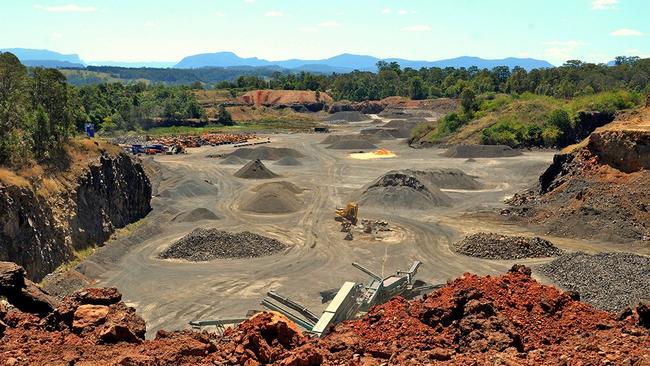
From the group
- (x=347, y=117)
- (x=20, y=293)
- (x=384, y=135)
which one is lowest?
(x=384, y=135)

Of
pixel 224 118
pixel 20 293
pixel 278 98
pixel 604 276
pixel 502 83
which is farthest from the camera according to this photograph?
pixel 502 83

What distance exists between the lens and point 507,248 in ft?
122

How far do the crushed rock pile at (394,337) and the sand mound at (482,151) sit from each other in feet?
210

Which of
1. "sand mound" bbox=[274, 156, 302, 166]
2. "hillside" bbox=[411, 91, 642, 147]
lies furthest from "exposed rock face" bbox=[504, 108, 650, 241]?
"hillside" bbox=[411, 91, 642, 147]

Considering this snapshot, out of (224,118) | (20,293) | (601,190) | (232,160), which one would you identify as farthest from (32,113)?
(224,118)

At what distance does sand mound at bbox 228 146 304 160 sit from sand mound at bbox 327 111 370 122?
202 feet

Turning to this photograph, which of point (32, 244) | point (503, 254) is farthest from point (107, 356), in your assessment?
point (503, 254)

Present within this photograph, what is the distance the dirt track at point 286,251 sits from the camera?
101ft

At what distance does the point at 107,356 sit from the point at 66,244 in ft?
82.1

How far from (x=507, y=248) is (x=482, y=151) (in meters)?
44.0

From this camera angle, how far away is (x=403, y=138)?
108 metres

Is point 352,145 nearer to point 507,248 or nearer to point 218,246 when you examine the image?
point 218,246

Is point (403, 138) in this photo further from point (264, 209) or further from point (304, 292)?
point (304, 292)

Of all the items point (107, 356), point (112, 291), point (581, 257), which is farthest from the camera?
point (581, 257)
